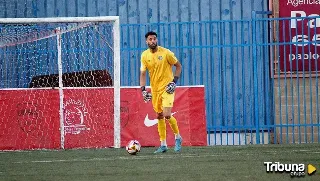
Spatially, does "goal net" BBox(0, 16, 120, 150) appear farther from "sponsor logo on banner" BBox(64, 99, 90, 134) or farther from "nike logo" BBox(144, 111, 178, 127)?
"nike logo" BBox(144, 111, 178, 127)

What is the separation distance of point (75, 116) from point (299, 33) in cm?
635

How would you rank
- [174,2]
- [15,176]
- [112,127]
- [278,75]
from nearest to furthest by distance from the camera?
[15,176] < [112,127] < [278,75] < [174,2]

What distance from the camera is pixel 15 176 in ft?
38.8

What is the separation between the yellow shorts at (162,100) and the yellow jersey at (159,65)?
0.33 ft

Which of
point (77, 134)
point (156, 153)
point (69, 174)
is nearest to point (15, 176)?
point (69, 174)

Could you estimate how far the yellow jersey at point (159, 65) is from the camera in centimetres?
1705

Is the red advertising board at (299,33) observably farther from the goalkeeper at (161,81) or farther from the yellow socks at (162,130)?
the yellow socks at (162,130)

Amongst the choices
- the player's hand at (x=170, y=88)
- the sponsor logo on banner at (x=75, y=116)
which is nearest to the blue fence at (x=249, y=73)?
the sponsor logo on banner at (x=75, y=116)

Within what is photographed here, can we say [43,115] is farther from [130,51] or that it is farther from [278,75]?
[278,75]

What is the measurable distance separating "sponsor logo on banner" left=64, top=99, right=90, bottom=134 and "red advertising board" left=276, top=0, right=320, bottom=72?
5.39m

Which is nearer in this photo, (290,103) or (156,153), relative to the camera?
(156,153)

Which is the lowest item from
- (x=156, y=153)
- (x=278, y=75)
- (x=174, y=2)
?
(x=156, y=153)

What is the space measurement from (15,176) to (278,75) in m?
11.1

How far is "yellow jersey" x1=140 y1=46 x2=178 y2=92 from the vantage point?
1705 cm
